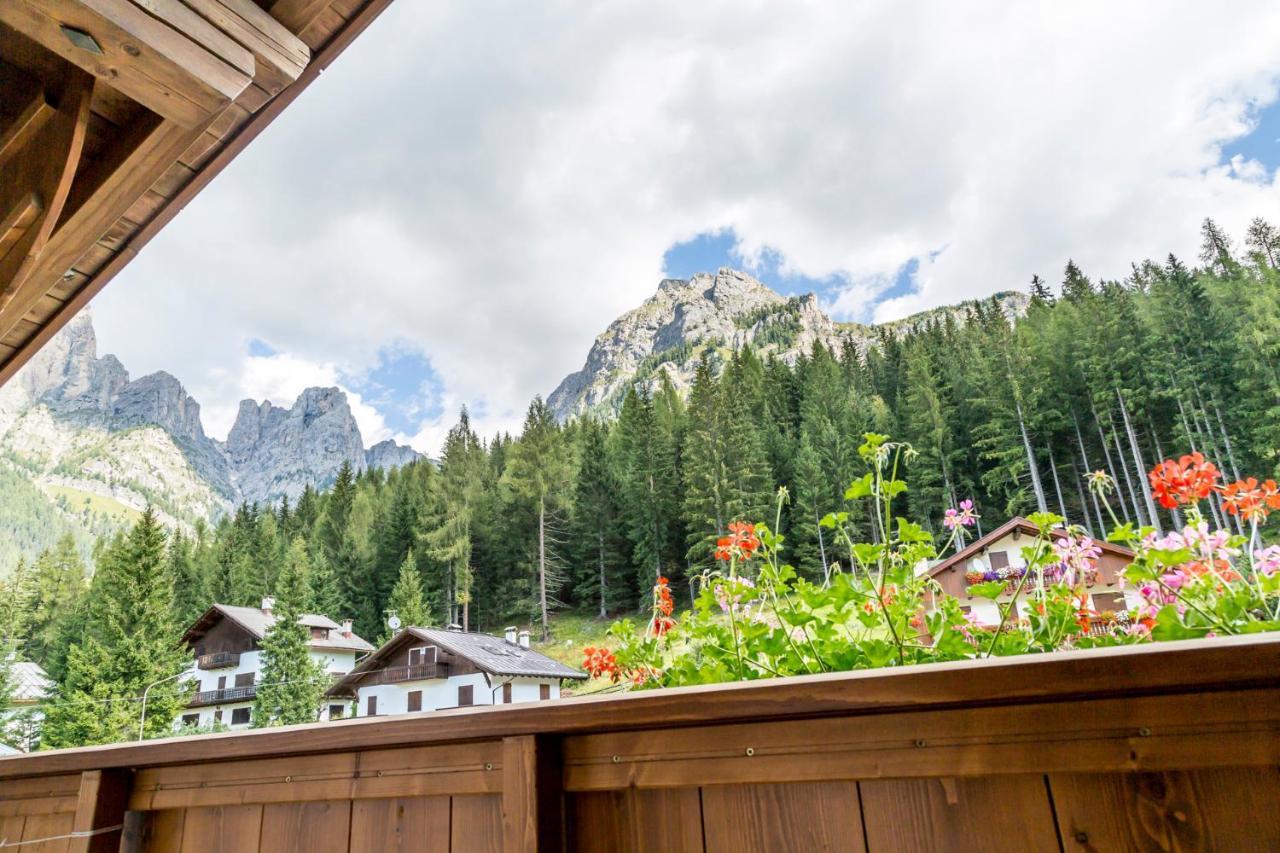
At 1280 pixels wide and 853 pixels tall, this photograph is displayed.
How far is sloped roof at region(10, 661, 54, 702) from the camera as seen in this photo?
58.0 feet

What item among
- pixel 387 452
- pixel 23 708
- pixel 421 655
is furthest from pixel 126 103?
pixel 387 452

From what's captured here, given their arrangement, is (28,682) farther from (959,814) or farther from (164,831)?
(959,814)

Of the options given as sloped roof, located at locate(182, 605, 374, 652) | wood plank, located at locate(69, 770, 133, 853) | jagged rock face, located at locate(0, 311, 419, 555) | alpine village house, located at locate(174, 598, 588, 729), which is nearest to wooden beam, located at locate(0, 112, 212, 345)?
wood plank, located at locate(69, 770, 133, 853)

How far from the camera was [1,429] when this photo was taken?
7494cm

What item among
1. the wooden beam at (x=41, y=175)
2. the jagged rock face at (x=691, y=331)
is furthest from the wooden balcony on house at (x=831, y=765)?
the jagged rock face at (x=691, y=331)

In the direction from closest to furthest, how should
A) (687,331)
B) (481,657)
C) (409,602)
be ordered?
(481,657)
(409,602)
(687,331)

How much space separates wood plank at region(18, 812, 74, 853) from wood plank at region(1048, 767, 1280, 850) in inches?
45.1

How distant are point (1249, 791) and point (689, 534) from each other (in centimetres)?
2089

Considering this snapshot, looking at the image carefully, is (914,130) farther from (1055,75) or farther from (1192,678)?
(1192,678)

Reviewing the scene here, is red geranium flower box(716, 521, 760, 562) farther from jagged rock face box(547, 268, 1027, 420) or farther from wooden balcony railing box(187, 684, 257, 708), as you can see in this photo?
jagged rock face box(547, 268, 1027, 420)

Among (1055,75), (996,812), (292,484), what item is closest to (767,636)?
(996,812)

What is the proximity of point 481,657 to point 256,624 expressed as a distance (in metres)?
9.12

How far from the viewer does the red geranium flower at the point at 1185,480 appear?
1.05 m

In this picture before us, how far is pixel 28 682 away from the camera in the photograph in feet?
61.8
